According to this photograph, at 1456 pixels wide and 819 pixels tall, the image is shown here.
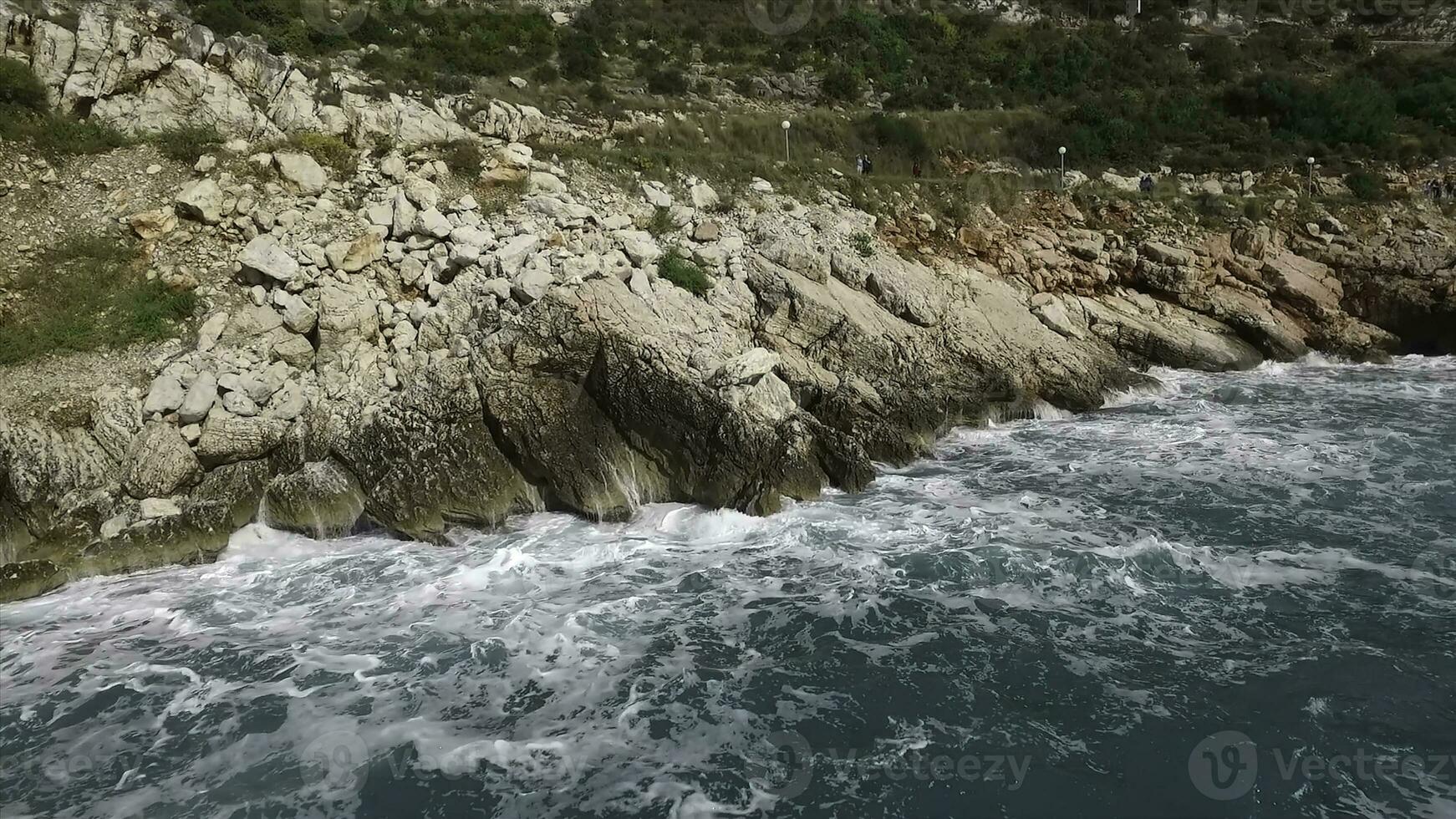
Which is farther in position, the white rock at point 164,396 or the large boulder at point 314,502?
the white rock at point 164,396

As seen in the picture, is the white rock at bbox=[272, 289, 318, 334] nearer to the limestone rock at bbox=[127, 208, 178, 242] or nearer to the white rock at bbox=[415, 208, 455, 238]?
the white rock at bbox=[415, 208, 455, 238]

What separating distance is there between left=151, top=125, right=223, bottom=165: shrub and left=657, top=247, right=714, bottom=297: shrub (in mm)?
9569

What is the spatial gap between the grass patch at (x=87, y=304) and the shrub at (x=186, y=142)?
241 centimetres

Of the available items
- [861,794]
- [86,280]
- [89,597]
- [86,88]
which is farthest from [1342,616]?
[86,88]

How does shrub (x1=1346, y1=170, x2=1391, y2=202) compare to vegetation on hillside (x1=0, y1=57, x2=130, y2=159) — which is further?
shrub (x1=1346, y1=170, x2=1391, y2=202)

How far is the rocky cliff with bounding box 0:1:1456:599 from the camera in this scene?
11891 mm

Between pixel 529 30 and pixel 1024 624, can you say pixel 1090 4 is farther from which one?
pixel 1024 624

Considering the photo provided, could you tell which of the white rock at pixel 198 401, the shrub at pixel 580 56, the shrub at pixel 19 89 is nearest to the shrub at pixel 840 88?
the shrub at pixel 580 56

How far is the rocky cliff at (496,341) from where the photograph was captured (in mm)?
11891

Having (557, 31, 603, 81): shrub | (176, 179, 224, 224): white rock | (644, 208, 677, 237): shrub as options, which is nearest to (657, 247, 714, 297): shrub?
(644, 208, 677, 237): shrub

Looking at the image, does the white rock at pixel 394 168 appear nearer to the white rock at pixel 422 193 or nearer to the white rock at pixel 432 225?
the white rock at pixel 422 193

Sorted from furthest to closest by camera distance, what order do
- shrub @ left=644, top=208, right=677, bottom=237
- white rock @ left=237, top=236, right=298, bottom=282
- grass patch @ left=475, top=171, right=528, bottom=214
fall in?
shrub @ left=644, top=208, right=677, bottom=237 < grass patch @ left=475, top=171, right=528, bottom=214 < white rock @ left=237, top=236, right=298, bottom=282

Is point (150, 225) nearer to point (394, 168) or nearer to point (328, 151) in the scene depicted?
point (328, 151)

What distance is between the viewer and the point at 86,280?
13969mm
